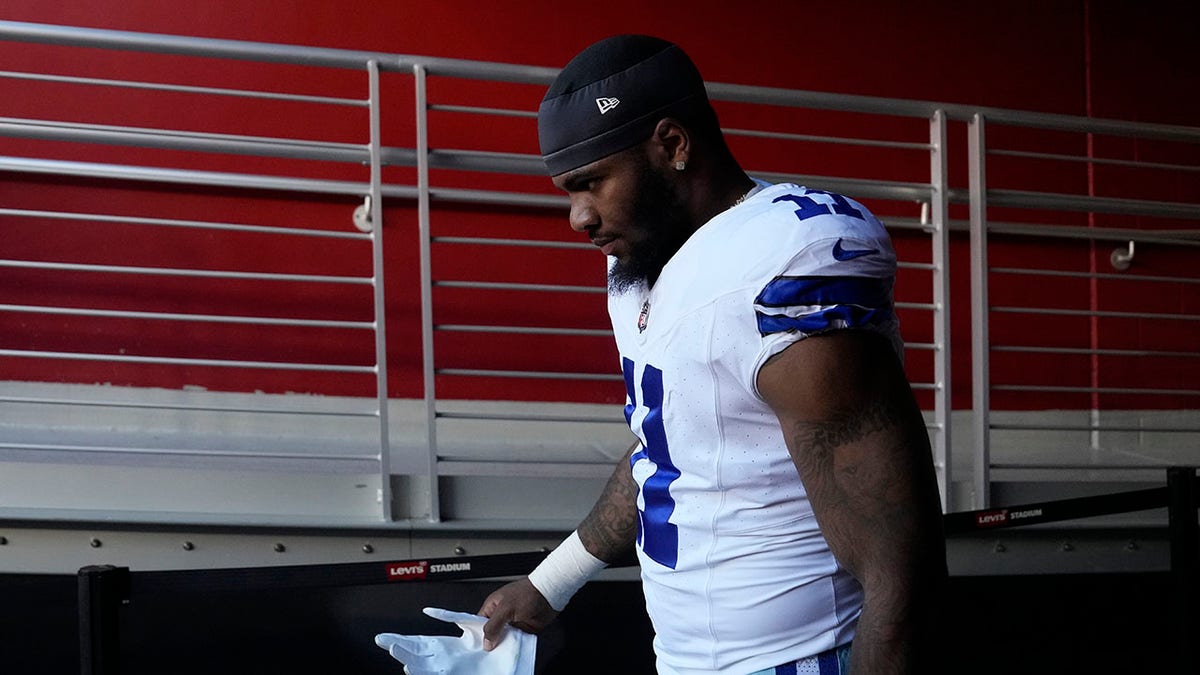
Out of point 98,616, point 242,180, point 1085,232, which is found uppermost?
point 242,180

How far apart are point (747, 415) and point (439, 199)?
124 inches

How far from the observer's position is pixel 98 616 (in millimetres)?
2051

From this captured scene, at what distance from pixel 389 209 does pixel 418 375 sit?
67cm

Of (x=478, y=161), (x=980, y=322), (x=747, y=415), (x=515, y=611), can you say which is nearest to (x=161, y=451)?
(x=478, y=161)

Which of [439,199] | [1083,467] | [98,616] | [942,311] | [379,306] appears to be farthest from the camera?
[439,199]

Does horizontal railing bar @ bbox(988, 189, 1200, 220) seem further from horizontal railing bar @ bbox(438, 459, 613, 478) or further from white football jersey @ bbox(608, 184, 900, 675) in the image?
white football jersey @ bbox(608, 184, 900, 675)

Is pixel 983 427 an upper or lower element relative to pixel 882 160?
lower

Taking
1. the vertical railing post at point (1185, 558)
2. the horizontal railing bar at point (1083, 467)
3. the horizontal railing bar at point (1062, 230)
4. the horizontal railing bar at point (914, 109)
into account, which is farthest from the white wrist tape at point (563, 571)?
the horizontal railing bar at point (1062, 230)

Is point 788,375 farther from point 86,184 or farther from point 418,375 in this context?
point 86,184

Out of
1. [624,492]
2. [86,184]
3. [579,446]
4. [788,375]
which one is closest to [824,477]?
[788,375]

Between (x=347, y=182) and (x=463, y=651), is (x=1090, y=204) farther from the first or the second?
(x=463, y=651)

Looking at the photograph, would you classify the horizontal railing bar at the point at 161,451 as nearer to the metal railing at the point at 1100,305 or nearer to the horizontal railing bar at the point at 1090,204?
the horizontal railing bar at the point at 1090,204

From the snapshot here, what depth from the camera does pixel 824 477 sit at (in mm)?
1209

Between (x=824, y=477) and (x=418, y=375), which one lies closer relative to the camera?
(x=824, y=477)
